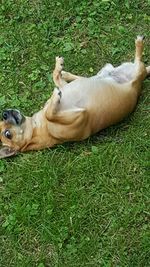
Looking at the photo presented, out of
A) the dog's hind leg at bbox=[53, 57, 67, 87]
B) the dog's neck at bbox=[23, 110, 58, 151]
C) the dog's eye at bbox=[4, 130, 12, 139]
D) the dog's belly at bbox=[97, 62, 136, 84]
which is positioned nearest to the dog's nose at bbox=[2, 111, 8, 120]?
the dog's eye at bbox=[4, 130, 12, 139]

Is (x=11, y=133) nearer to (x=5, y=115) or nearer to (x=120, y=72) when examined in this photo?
(x=5, y=115)

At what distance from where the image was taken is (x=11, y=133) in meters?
6.24

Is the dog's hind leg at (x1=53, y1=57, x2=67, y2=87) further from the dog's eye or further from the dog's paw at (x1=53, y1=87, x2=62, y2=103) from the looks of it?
the dog's eye

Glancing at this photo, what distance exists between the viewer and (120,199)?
575 cm

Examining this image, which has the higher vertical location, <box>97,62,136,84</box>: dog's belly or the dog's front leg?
<box>97,62,136,84</box>: dog's belly

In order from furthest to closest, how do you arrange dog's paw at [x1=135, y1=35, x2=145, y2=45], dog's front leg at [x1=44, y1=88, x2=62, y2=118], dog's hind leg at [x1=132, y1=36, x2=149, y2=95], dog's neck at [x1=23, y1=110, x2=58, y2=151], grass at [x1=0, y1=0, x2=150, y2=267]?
dog's paw at [x1=135, y1=35, x2=145, y2=45]
dog's hind leg at [x1=132, y1=36, x2=149, y2=95]
dog's neck at [x1=23, y1=110, x2=58, y2=151]
dog's front leg at [x1=44, y1=88, x2=62, y2=118]
grass at [x1=0, y1=0, x2=150, y2=267]

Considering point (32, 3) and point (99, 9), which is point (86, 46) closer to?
point (99, 9)

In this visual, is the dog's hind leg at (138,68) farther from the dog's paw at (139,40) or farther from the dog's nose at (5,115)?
the dog's nose at (5,115)

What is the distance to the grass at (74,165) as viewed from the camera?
5547 millimetres

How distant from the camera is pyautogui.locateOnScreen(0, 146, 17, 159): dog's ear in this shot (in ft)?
20.4

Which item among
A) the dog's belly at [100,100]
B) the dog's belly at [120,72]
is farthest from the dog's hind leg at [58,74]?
the dog's belly at [120,72]

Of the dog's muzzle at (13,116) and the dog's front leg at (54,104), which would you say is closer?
the dog's front leg at (54,104)

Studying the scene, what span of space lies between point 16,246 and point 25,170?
787 millimetres

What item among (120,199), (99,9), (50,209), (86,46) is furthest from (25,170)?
(99,9)
